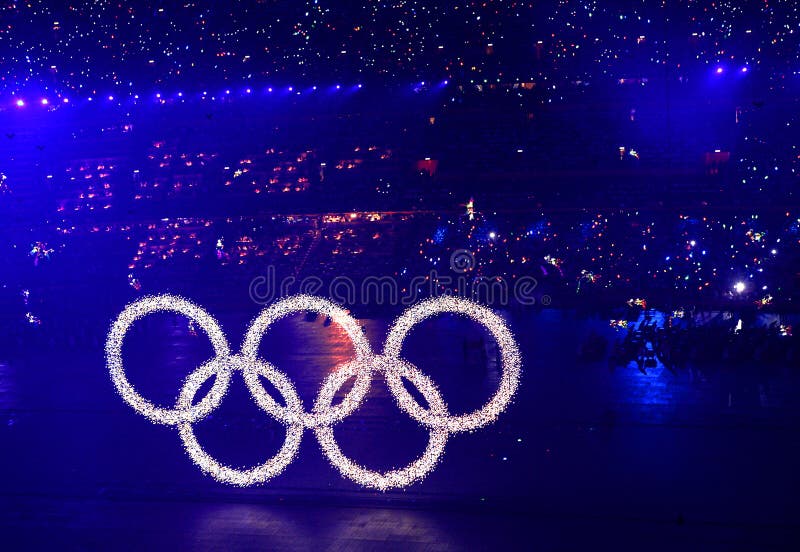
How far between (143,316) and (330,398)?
7.86 meters

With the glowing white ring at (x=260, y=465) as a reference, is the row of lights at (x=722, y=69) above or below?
above

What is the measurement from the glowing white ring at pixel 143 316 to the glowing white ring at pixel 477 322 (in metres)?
3.27

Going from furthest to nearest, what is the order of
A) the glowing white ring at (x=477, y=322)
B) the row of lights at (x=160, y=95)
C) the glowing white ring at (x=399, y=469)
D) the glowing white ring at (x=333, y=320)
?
the row of lights at (x=160, y=95) < the glowing white ring at (x=333, y=320) < the glowing white ring at (x=477, y=322) < the glowing white ring at (x=399, y=469)

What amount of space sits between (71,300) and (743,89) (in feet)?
69.9

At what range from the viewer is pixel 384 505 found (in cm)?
919

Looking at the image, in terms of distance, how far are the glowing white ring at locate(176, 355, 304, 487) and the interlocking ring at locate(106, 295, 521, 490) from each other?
2cm

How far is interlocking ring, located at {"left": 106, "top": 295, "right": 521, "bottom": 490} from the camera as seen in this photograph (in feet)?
33.5

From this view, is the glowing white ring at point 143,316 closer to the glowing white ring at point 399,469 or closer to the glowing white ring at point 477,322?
the glowing white ring at point 399,469

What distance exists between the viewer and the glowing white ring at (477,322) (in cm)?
1125

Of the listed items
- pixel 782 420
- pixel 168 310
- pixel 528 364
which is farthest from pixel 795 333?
pixel 168 310

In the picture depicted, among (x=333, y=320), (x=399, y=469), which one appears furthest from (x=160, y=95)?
(x=399, y=469)

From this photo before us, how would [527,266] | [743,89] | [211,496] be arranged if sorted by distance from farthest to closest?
[743,89] → [527,266] → [211,496]

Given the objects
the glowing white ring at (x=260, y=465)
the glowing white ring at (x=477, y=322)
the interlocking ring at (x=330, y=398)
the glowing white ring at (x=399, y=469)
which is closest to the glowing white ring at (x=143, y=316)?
the interlocking ring at (x=330, y=398)

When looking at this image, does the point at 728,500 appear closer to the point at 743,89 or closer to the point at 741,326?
the point at 741,326
